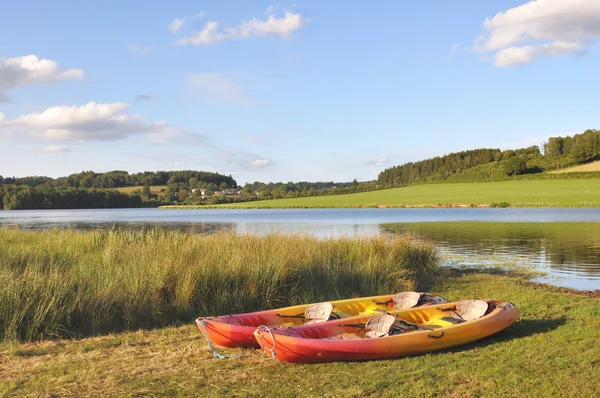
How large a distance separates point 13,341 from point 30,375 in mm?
1773

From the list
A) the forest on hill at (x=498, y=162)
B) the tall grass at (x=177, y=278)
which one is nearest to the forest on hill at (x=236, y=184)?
the forest on hill at (x=498, y=162)

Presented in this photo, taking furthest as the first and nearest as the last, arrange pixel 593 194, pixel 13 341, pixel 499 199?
1. pixel 499 199
2. pixel 593 194
3. pixel 13 341

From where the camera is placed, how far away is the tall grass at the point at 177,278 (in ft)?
29.2

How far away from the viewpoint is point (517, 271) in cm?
Answer: 1617

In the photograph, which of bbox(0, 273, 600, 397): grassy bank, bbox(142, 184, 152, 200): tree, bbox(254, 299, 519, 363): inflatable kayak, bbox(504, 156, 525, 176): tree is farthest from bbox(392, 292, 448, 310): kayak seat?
bbox(142, 184, 152, 200): tree

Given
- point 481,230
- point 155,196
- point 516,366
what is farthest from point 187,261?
point 155,196

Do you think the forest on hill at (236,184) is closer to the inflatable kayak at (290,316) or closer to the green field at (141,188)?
the green field at (141,188)

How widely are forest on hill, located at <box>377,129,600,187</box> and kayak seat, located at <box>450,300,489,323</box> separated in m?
92.2

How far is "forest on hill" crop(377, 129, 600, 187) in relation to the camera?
97.4m

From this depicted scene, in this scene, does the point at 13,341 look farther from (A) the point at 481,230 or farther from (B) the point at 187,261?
(A) the point at 481,230

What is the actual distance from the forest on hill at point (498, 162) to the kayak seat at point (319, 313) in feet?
306

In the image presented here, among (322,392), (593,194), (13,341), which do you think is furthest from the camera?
(593,194)

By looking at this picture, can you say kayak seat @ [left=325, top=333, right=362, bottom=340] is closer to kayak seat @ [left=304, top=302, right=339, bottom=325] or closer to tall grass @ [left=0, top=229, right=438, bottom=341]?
kayak seat @ [left=304, top=302, right=339, bottom=325]

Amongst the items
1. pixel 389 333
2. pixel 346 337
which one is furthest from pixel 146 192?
pixel 389 333
